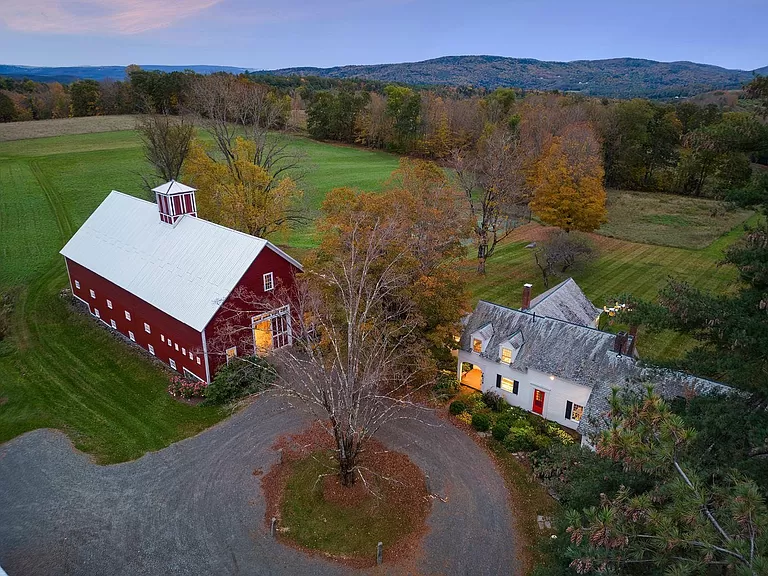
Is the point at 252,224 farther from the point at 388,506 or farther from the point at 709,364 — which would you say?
the point at 709,364

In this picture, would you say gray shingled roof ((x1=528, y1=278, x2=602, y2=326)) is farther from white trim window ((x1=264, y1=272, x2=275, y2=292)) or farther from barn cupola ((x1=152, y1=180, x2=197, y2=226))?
barn cupola ((x1=152, y1=180, x2=197, y2=226))

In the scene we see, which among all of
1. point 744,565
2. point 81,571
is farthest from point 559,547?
point 81,571

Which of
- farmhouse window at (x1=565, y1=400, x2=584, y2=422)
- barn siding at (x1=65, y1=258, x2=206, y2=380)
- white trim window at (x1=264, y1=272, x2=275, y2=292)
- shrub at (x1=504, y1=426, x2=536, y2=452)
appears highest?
white trim window at (x1=264, y1=272, x2=275, y2=292)

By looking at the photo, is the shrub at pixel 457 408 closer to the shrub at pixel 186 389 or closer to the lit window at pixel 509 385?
the lit window at pixel 509 385

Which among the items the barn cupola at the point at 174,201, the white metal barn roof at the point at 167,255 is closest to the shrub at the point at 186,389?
the white metal barn roof at the point at 167,255

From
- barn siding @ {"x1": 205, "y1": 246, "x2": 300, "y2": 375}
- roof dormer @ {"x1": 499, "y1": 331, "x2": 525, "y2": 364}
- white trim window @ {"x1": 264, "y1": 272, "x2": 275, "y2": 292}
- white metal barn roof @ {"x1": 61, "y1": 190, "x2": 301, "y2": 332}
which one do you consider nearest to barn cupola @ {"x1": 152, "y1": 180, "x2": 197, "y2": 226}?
white metal barn roof @ {"x1": 61, "y1": 190, "x2": 301, "y2": 332}

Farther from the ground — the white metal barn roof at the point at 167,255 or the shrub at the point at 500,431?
the white metal barn roof at the point at 167,255

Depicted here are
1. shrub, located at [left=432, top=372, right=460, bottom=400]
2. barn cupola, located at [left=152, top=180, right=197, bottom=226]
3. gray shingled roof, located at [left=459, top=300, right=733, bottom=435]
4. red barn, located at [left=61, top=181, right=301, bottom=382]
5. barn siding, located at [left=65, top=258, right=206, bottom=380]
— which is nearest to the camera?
gray shingled roof, located at [left=459, top=300, right=733, bottom=435]

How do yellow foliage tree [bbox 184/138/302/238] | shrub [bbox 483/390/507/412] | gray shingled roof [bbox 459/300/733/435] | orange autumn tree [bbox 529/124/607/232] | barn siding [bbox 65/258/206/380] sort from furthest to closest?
orange autumn tree [bbox 529/124/607/232]
yellow foliage tree [bbox 184/138/302/238]
barn siding [bbox 65/258/206/380]
shrub [bbox 483/390/507/412]
gray shingled roof [bbox 459/300/733/435]
